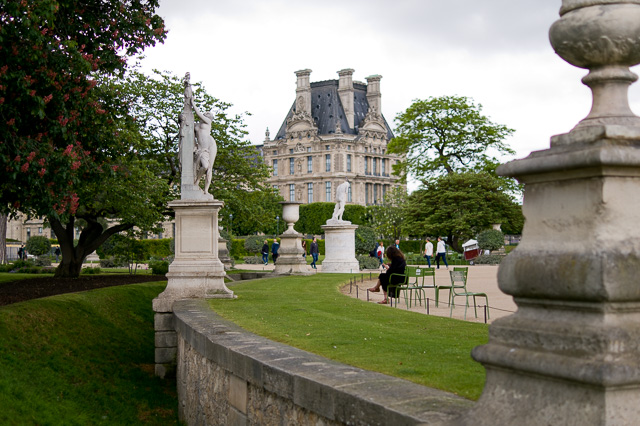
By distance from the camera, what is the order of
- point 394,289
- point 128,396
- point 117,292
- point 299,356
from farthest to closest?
point 117,292, point 394,289, point 128,396, point 299,356

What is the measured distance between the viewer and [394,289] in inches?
575

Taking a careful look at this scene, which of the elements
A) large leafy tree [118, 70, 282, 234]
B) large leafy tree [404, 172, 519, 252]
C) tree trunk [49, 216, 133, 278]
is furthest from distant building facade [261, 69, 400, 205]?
tree trunk [49, 216, 133, 278]

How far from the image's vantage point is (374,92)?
118 meters

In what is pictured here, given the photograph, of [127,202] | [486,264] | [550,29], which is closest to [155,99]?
[127,202]

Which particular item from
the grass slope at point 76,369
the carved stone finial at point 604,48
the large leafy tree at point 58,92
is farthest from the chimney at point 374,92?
the carved stone finial at point 604,48

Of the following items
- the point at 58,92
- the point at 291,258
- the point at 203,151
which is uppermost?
the point at 58,92

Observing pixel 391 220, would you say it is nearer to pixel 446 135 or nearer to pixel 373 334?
pixel 446 135

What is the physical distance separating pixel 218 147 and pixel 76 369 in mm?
19099

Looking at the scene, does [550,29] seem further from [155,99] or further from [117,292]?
[155,99]

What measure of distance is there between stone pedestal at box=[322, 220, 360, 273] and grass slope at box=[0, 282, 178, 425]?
1405 centimetres

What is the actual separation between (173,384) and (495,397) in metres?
8.99

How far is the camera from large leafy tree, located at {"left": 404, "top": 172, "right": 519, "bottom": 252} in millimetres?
48594

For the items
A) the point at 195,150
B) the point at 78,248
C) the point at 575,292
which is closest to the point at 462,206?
the point at 78,248

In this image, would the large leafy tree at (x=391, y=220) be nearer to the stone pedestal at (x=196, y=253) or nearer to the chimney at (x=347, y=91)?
the stone pedestal at (x=196, y=253)
